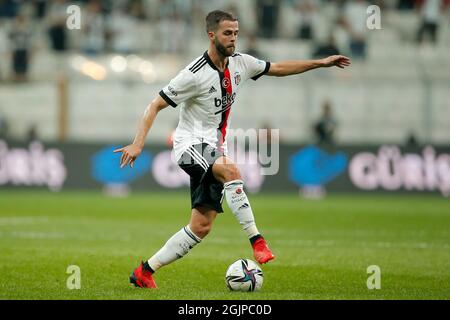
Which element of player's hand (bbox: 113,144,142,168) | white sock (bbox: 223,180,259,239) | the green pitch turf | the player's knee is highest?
player's hand (bbox: 113,144,142,168)

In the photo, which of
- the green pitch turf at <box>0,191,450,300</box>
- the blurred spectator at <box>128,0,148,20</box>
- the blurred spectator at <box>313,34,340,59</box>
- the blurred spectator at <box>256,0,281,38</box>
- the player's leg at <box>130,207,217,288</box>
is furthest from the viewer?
the blurred spectator at <box>128,0,148,20</box>

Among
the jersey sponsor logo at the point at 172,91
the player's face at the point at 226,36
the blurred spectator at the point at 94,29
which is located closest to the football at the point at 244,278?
the jersey sponsor logo at the point at 172,91

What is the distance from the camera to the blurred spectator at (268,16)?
26203 mm

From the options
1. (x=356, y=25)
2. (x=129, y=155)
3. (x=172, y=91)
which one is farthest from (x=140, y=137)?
(x=356, y=25)

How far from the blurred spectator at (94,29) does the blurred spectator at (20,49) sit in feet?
5.02

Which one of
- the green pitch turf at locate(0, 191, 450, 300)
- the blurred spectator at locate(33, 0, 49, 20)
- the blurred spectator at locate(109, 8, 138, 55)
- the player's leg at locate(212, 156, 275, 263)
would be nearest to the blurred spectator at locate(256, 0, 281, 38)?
the blurred spectator at locate(109, 8, 138, 55)

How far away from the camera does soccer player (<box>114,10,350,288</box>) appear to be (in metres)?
8.25

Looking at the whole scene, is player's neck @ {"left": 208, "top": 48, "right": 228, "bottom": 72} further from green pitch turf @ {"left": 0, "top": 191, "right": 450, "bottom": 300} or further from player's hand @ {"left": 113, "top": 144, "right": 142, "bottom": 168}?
green pitch turf @ {"left": 0, "top": 191, "right": 450, "bottom": 300}

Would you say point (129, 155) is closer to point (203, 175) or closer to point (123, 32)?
point (203, 175)

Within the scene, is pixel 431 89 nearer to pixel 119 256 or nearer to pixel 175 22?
pixel 175 22

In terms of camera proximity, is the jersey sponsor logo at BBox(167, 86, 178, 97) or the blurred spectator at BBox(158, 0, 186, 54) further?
the blurred spectator at BBox(158, 0, 186, 54)

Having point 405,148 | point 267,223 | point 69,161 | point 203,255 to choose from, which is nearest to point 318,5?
point 405,148

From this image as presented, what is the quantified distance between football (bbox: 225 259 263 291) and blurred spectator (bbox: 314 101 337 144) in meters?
14.9

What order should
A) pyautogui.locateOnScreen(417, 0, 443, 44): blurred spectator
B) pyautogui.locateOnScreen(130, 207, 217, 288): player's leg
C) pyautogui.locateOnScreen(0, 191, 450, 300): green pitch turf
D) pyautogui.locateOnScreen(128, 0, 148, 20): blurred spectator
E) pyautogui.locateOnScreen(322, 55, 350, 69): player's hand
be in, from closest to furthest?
pyautogui.locateOnScreen(0, 191, 450, 300): green pitch turf
pyautogui.locateOnScreen(130, 207, 217, 288): player's leg
pyautogui.locateOnScreen(322, 55, 350, 69): player's hand
pyautogui.locateOnScreen(417, 0, 443, 44): blurred spectator
pyautogui.locateOnScreen(128, 0, 148, 20): blurred spectator
